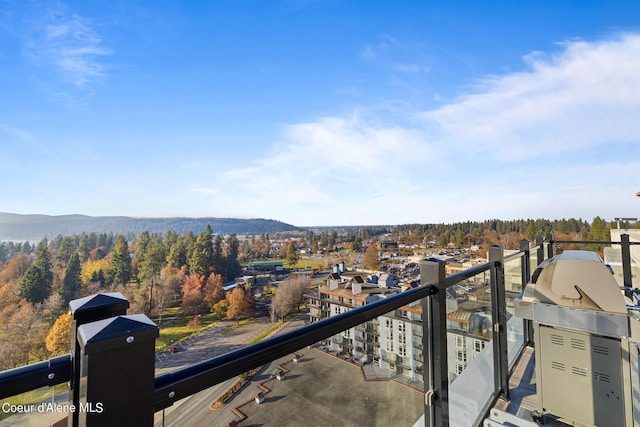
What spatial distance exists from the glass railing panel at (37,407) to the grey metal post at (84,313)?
2cm

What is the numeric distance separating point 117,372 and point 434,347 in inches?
53.0

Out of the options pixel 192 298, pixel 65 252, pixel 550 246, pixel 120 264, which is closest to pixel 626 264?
pixel 550 246

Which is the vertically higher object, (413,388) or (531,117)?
(531,117)

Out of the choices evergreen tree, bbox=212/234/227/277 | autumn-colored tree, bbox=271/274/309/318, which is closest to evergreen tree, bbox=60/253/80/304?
evergreen tree, bbox=212/234/227/277

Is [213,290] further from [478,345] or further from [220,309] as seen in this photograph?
[478,345]

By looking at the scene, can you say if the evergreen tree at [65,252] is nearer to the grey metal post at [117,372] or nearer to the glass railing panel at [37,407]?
the glass railing panel at [37,407]

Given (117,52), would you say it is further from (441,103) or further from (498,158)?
(498,158)

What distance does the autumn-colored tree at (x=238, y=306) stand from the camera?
2055 centimetres

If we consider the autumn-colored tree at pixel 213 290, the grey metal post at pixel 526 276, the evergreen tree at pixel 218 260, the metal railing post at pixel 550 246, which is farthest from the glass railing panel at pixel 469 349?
the evergreen tree at pixel 218 260

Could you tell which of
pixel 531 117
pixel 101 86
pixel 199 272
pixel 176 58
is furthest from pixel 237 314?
pixel 531 117

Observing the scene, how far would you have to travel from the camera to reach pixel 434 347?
138 cm

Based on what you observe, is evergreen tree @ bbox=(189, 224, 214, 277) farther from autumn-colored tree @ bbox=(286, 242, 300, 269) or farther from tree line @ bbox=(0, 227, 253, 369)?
autumn-colored tree @ bbox=(286, 242, 300, 269)

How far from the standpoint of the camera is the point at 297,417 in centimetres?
90

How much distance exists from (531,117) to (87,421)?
11711 mm
